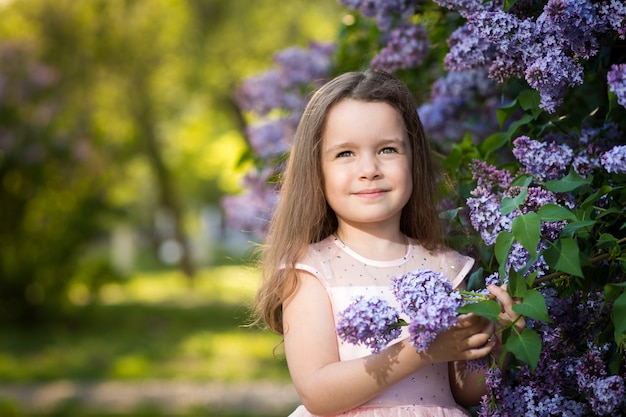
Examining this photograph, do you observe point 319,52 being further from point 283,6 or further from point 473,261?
point 283,6

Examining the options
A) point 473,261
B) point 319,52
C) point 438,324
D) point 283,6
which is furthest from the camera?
point 283,6

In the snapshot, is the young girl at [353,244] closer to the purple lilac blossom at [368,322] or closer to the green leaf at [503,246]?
the purple lilac blossom at [368,322]

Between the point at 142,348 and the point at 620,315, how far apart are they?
8.19 metres

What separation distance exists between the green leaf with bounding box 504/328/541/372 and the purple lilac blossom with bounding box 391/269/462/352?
0.13 metres

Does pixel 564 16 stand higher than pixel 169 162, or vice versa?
pixel 564 16

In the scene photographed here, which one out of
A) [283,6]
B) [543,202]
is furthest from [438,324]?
[283,6]

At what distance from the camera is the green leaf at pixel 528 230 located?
1515mm

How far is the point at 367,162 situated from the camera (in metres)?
1.95

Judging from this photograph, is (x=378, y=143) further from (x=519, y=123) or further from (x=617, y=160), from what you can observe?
(x=617, y=160)

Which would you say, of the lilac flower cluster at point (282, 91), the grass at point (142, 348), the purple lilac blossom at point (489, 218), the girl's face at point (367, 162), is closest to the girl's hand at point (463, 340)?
the purple lilac blossom at point (489, 218)

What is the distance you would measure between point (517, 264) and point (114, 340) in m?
8.81

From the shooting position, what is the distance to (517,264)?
65.4 inches

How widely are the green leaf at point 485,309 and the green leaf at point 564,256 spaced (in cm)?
15

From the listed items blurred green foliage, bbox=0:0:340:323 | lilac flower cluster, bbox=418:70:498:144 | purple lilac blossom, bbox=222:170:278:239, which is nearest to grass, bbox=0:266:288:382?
blurred green foliage, bbox=0:0:340:323
